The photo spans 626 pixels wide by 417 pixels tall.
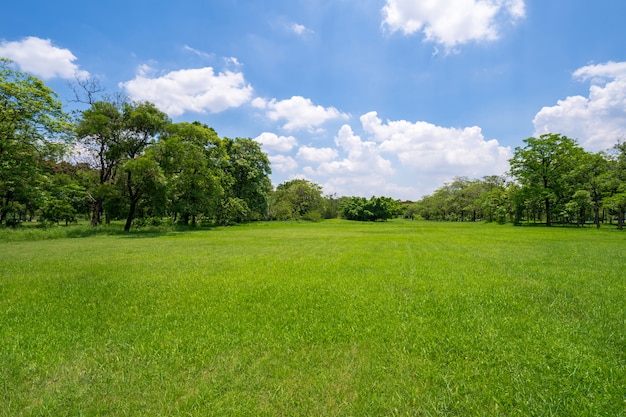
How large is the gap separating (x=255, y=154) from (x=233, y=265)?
37.7 m

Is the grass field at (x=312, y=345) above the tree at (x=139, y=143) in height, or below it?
below

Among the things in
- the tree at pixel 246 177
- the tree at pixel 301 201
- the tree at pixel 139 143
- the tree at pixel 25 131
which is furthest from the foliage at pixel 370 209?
the tree at pixel 25 131

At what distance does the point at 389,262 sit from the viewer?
1113cm

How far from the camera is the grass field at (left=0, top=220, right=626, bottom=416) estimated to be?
10.1 feet

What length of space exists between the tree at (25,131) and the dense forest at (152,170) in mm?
63

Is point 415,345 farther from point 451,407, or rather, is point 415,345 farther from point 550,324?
point 550,324

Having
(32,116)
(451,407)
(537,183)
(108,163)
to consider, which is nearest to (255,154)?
(108,163)

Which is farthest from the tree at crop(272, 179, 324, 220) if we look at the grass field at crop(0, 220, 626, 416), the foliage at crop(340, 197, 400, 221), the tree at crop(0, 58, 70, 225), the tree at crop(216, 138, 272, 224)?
the grass field at crop(0, 220, 626, 416)

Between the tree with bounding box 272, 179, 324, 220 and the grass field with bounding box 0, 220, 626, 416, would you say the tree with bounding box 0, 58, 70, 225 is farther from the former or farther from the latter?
the tree with bounding box 272, 179, 324, 220

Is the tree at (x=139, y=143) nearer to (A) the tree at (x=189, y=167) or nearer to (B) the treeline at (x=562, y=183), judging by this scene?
(A) the tree at (x=189, y=167)

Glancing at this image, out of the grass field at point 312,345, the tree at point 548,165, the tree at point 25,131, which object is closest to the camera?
the grass field at point 312,345

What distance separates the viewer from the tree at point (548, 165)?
37.8 meters

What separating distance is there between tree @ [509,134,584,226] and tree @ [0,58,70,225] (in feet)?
178

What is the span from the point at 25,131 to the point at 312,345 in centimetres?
3032
